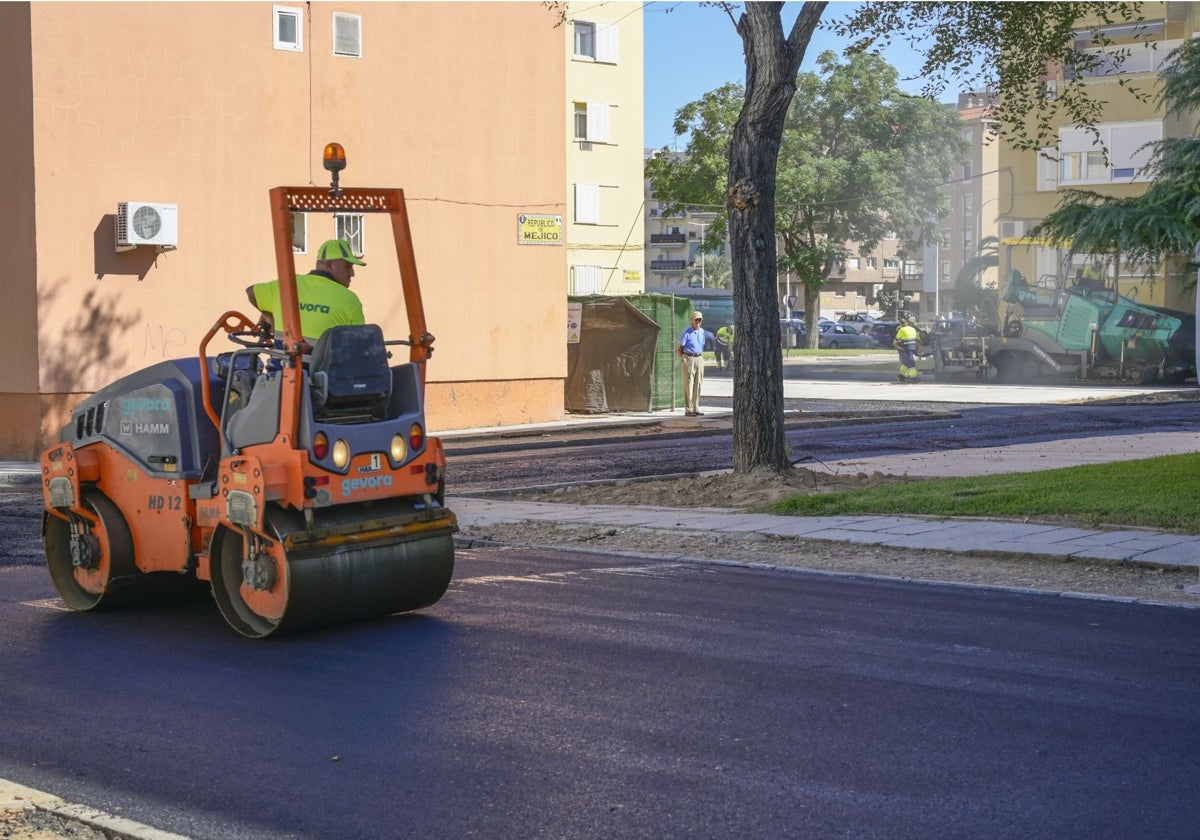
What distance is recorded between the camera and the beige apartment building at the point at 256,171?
21078 millimetres

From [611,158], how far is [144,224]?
3310 cm

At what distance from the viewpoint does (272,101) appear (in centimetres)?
2339

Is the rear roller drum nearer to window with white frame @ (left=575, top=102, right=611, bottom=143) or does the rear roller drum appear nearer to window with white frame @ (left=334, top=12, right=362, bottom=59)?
window with white frame @ (left=334, top=12, right=362, bottom=59)

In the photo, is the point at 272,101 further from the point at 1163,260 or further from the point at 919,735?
the point at 919,735

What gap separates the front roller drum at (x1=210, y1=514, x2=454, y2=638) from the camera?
24.9 feet

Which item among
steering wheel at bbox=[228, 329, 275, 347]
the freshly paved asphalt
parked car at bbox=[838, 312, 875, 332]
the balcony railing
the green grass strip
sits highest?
the balcony railing

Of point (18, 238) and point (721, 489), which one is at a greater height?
point (18, 238)

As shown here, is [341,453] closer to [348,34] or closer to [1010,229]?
[348,34]

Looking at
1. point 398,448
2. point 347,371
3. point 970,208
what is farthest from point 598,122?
point 347,371

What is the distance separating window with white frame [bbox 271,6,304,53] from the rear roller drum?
16.0m

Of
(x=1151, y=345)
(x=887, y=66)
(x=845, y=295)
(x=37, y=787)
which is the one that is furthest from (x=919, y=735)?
(x=845, y=295)

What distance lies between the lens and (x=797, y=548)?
37.5 ft

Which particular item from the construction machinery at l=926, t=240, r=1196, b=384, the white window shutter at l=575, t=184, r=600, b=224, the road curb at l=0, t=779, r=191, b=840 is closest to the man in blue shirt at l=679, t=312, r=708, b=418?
the construction machinery at l=926, t=240, r=1196, b=384

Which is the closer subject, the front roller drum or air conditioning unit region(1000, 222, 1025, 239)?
the front roller drum
